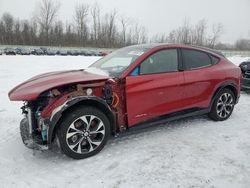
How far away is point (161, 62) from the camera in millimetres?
4223

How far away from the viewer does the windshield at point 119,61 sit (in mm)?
3976

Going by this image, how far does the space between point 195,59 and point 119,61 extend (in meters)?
1.52

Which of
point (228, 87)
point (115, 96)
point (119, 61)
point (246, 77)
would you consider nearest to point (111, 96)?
point (115, 96)

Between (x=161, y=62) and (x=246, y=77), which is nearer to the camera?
(x=161, y=62)

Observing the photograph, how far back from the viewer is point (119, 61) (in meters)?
4.37

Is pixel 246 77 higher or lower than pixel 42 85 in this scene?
lower

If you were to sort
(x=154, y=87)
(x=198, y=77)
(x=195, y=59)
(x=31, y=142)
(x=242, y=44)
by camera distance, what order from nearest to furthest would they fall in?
(x=31, y=142) < (x=154, y=87) < (x=198, y=77) < (x=195, y=59) < (x=242, y=44)

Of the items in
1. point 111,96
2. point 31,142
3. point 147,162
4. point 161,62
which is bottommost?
point 147,162

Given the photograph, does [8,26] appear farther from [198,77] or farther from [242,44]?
[242,44]

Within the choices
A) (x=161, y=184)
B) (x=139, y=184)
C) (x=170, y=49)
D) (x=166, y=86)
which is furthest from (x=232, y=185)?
(x=170, y=49)

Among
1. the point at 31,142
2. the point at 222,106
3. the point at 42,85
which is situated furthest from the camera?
the point at 222,106

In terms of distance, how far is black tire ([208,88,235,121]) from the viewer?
5.09 metres

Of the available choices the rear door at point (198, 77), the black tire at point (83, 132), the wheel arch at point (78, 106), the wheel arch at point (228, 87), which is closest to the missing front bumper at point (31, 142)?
the wheel arch at point (78, 106)

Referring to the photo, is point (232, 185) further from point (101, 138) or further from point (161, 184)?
point (101, 138)
